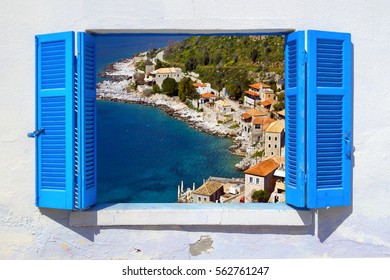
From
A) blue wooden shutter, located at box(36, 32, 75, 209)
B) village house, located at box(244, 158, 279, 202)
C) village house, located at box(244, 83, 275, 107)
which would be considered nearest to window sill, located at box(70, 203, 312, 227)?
blue wooden shutter, located at box(36, 32, 75, 209)

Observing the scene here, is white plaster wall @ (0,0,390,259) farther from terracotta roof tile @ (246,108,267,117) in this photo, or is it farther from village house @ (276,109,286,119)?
terracotta roof tile @ (246,108,267,117)

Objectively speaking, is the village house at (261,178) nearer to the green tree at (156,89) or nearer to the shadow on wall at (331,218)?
the green tree at (156,89)

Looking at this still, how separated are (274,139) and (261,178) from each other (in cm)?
248

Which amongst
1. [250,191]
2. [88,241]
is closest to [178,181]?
[250,191]

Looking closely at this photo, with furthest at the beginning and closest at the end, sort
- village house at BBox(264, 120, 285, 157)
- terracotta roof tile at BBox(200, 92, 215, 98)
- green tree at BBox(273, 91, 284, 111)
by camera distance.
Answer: terracotta roof tile at BBox(200, 92, 215, 98)
green tree at BBox(273, 91, 284, 111)
village house at BBox(264, 120, 285, 157)

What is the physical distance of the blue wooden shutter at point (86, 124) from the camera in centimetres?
250

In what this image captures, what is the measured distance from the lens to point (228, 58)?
19734 mm

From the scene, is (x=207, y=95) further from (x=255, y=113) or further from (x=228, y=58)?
(x=255, y=113)

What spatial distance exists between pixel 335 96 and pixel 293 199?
67 cm

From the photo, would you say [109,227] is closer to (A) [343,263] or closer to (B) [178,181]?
(A) [343,263]

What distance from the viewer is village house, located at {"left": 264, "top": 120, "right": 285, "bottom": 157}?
57.6 feet

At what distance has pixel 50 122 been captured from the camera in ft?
8.45

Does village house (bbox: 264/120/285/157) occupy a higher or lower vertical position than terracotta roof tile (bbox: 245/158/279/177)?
higher

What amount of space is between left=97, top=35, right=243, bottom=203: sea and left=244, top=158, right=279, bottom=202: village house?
1.62 meters
